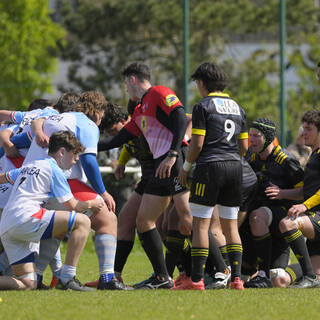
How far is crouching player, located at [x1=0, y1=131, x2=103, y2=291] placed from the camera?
7.63 metres

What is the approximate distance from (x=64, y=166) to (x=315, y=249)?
9.46ft

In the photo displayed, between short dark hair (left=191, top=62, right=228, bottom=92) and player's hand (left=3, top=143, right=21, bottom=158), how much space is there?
6.47 feet

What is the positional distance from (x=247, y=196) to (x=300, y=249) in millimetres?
836

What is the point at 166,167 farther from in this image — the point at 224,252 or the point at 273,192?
the point at 224,252

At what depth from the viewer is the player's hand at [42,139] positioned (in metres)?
8.06

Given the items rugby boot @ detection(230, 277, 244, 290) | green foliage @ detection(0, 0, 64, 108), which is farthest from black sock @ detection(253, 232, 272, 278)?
green foliage @ detection(0, 0, 64, 108)

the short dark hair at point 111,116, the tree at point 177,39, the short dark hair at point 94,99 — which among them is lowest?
the tree at point 177,39

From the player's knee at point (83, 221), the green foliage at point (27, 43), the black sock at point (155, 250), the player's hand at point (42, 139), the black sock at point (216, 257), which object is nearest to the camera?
the player's knee at point (83, 221)

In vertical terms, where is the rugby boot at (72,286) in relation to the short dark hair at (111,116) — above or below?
below

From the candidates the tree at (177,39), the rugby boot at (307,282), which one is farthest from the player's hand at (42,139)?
the tree at (177,39)

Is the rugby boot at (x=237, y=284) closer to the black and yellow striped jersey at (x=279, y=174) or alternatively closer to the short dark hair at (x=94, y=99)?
the black and yellow striped jersey at (x=279, y=174)

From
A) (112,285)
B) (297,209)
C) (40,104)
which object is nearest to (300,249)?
(297,209)

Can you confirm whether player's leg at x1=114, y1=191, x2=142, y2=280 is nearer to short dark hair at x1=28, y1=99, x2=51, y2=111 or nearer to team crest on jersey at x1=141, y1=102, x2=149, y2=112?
team crest on jersey at x1=141, y1=102, x2=149, y2=112

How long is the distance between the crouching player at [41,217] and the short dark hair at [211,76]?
1.30 metres
